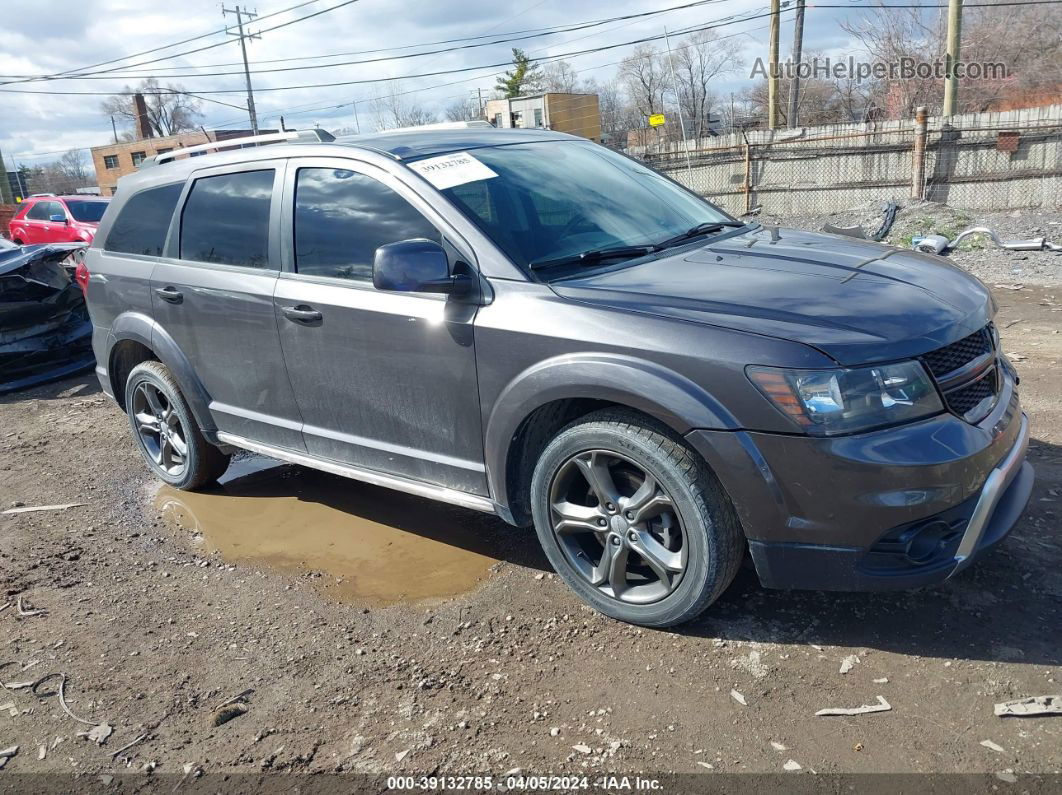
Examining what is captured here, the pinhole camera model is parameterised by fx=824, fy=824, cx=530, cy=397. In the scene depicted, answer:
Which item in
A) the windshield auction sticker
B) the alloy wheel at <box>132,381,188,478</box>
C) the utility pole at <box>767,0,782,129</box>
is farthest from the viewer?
the utility pole at <box>767,0,782,129</box>

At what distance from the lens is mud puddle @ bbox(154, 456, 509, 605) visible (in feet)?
12.3

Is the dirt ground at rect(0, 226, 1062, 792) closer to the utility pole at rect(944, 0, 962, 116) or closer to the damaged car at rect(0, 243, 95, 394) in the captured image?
the damaged car at rect(0, 243, 95, 394)

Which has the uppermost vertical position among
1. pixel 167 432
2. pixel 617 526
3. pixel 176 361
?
pixel 176 361

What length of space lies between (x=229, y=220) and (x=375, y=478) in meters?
1.60

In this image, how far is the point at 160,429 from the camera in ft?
16.5

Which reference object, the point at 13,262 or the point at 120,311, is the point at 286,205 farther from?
the point at 13,262

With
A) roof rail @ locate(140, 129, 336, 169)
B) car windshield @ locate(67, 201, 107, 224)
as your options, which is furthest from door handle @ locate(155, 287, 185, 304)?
car windshield @ locate(67, 201, 107, 224)

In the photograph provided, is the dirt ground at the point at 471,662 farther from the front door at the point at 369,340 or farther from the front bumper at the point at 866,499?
the front door at the point at 369,340

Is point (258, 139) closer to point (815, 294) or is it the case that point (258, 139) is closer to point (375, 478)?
point (375, 478)

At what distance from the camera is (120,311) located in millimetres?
4898

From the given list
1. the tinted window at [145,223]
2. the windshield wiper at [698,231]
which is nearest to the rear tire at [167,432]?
the tinted window at [145,223]

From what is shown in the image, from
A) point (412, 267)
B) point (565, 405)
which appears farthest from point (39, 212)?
point (565, 405)

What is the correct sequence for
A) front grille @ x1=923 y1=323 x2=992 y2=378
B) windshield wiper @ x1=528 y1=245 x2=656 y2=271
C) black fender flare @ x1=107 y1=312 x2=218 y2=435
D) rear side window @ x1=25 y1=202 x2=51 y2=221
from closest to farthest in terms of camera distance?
front grille @ x1=923 y1=323 x2=992 y2=378
windshield wiper @ x1=528 y1=245 x2=656 y2=271
black fender flare @ x1=107 y1=312 x2=218 y2=435
rear side window @ x1=25 y1=202 x2=51 y2=221

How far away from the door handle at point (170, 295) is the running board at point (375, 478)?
750mm
